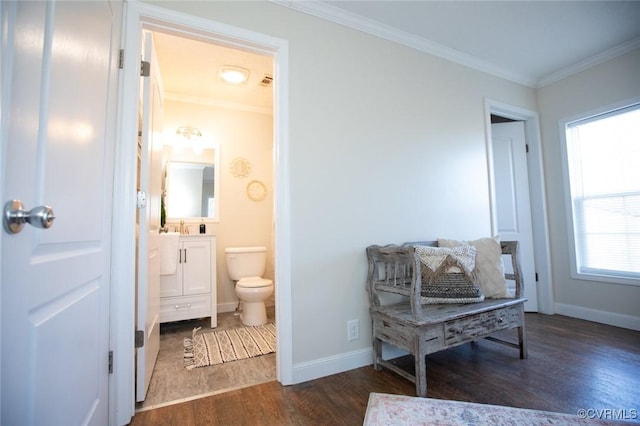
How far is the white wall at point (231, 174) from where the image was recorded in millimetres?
3398

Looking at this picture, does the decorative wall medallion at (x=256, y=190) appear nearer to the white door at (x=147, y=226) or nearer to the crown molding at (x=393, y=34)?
the white door at (x=147, y=226)

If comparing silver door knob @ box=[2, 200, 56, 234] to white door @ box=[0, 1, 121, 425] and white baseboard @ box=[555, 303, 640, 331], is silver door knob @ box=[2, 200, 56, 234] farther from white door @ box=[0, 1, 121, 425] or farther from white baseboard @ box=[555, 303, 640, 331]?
white baseboard @ box=[555, 303, 640, 331]

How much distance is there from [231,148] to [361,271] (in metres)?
2.41

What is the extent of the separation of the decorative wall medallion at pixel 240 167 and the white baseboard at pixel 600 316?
385 centimetres

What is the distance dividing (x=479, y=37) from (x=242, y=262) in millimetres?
3097

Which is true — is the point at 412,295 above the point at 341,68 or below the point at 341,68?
below

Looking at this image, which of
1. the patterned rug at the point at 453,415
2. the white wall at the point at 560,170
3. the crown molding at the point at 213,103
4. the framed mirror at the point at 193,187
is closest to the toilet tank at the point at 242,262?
the framed mirror at the point at 193,187

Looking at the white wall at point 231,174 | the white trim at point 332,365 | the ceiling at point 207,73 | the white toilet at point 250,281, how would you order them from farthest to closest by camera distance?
the white wall at point 231,174
the white toilet at point 250,281
the ceiling at point 207,73
the white trim at point 332,365

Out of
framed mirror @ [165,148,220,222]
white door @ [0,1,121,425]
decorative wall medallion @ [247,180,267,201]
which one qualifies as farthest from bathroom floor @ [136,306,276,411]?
decorative wall medallion @ [247,180,267,201]

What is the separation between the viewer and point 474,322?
1.80 m

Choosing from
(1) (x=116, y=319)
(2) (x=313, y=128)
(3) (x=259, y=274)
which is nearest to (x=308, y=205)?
(2) (x=313, y=128)

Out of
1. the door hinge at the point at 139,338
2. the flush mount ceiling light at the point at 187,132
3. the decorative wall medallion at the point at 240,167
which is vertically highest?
the flush mount ceiling light at the point at 187,132

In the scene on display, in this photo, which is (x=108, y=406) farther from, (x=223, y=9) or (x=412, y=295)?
(x=223, y=9)

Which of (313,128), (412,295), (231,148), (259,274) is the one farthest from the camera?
(231,148)
